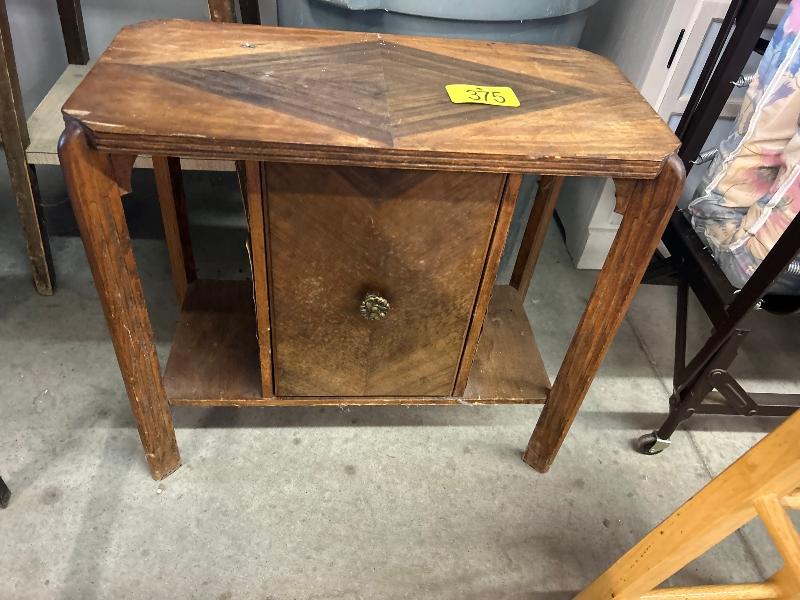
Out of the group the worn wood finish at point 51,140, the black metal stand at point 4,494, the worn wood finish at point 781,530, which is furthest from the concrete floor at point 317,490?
the worn wood finish at point 781,530

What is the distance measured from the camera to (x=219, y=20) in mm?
1235

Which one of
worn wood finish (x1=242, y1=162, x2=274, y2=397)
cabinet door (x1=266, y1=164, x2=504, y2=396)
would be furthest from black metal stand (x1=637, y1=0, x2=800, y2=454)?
worn wood finish (x1=242, y1=162, x2=274, y2=397)

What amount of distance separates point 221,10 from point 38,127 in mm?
477

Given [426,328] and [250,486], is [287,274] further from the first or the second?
[250,486]

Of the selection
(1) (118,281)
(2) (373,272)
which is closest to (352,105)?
(2) (373,272)

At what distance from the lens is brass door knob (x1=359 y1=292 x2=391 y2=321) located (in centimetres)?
96

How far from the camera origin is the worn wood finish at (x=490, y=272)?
87 centimetres

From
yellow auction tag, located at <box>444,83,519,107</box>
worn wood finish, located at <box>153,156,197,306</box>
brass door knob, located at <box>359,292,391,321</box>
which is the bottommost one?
worn wood finish, located at <box>153,156,197,306</box>

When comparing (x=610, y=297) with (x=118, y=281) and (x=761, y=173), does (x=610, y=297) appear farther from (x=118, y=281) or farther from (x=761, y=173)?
(x=118, y=281)

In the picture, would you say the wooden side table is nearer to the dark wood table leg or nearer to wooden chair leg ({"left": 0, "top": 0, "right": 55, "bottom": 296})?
the dark wood table leg

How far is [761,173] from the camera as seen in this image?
47.6 inches

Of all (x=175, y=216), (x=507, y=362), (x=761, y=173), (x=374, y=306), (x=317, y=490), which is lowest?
(x=317, y=490)

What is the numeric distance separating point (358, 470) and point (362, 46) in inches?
30.8

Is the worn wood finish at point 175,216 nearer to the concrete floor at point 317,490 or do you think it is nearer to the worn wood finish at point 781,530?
the concrete floor at point 317,490
